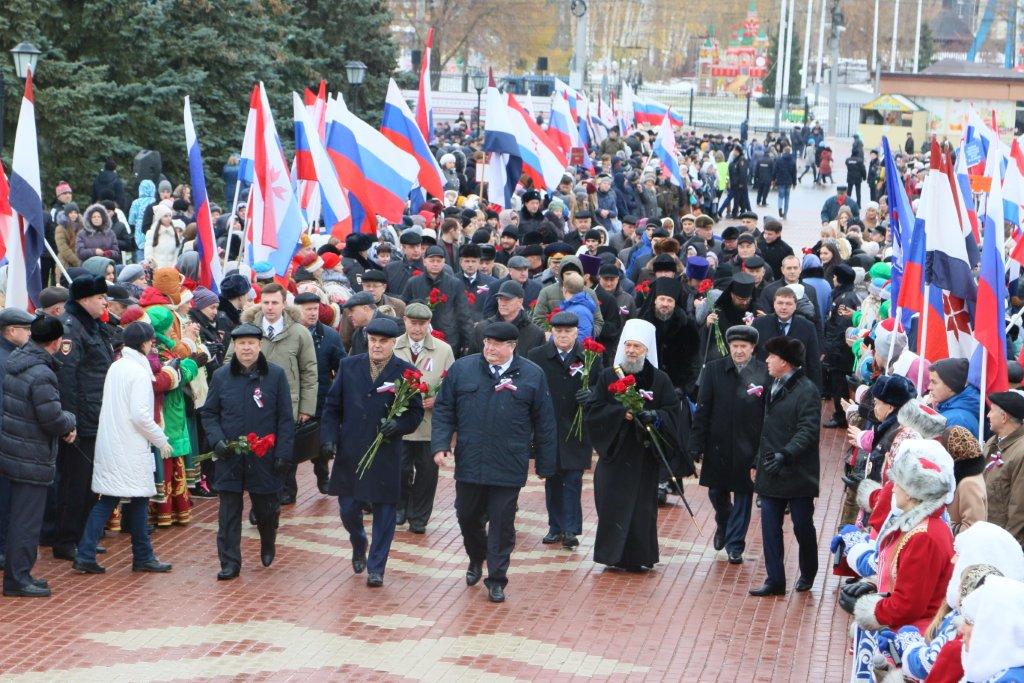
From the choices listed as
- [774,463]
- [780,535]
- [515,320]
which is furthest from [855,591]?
[515,320]

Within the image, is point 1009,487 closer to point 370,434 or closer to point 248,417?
point 370,434

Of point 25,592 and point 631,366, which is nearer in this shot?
point 25,592

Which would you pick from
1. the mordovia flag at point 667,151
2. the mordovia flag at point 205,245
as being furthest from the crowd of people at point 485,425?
the mordovia flag at point 667,151

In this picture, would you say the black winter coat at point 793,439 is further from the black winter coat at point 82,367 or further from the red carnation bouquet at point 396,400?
the black winter coat at point 82,367

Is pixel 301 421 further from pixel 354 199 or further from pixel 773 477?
pixel 354 199

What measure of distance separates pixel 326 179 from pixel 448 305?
355cm

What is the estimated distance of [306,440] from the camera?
11.5 metres

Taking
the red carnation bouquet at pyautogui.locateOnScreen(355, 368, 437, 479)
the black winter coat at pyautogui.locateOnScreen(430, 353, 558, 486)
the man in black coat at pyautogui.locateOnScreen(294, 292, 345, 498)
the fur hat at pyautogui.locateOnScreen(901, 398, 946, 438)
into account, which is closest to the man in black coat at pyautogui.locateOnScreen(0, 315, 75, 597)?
the red carnation bouquet at pyautogui.locateOnScreen(355, 368, 437, 479)

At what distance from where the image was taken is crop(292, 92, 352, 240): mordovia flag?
53.2 ft

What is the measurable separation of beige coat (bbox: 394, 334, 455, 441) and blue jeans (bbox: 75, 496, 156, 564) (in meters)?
2.08

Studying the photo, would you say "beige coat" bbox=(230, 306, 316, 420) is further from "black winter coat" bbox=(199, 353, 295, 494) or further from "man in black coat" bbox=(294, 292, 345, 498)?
"black winter coat" bbox=(199, 353, 295, 494)

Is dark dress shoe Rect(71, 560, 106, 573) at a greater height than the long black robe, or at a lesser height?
lesser

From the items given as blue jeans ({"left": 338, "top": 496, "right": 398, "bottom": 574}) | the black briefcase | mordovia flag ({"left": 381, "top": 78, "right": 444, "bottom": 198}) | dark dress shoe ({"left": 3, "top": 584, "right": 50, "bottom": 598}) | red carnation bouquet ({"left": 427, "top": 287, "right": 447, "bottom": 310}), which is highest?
mordovia flag ({"left": 381, "top": 78, "right": 444, "bottom": 198})

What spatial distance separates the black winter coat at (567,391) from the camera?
36.8 feet
